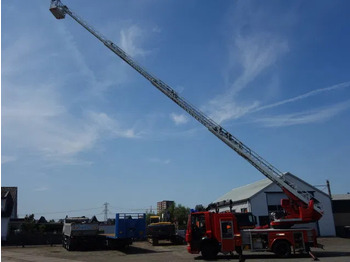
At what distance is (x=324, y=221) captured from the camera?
3972 cm

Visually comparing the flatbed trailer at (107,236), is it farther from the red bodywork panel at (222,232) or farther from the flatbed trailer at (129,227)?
the red bodywork panel at (222,232)

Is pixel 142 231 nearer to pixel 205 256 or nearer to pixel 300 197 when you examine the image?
pixel 205 256

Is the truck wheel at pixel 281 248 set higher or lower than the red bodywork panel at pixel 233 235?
lower

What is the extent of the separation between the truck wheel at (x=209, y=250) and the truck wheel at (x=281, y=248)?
3.13m

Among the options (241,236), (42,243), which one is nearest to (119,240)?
(241,236)

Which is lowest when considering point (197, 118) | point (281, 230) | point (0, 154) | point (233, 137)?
point (281, 230)

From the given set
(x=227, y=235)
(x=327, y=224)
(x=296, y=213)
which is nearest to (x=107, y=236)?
(x=227, y=235)

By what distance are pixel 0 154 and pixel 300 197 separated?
64.8 feet

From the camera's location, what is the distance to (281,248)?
19.6m

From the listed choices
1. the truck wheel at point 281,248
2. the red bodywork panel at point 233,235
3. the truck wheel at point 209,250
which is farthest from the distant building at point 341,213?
the truck wheel at point 209,250

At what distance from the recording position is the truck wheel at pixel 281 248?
769 inches

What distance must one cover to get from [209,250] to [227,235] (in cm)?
133

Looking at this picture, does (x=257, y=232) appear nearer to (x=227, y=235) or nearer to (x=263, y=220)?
(x=227, y=235)

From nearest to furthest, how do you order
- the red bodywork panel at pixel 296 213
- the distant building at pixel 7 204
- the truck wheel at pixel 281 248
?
the truck wheel at pixel 281 248
the red bodywork panel at pixel 296 213
the distant building at pixel 7 204
